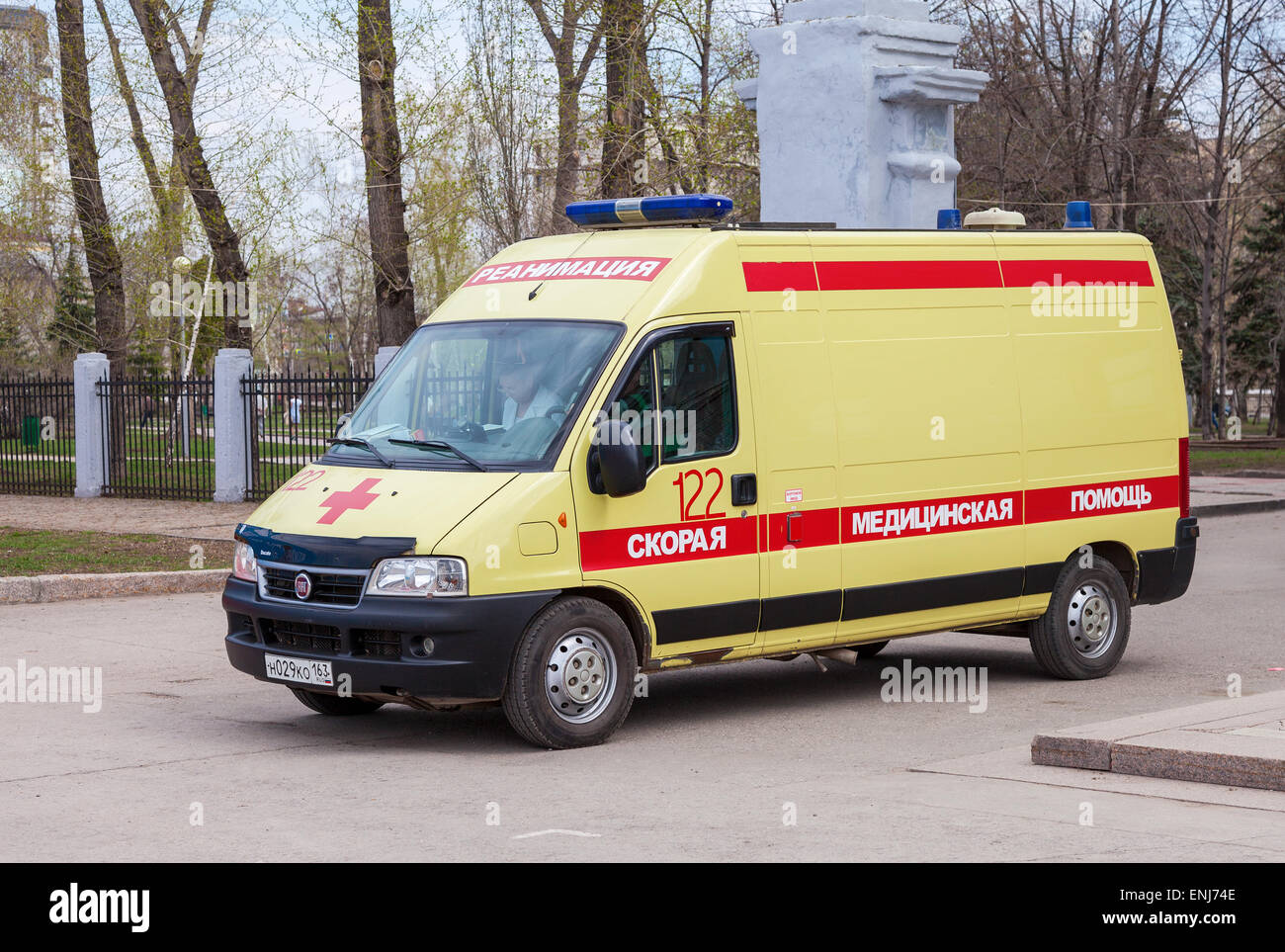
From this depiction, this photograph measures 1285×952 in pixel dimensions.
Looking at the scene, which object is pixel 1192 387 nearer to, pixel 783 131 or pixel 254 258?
pixel 254 258

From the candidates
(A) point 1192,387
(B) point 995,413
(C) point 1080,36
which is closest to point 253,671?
(B) point 995,413

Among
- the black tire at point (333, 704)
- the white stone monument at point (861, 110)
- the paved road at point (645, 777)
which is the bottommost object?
the paved road at point (645, 777)

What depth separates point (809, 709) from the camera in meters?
9.62

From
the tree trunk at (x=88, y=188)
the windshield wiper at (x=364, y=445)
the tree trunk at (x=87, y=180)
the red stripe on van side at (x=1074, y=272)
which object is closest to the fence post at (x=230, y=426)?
the tree trunk at (x=87, y=180)

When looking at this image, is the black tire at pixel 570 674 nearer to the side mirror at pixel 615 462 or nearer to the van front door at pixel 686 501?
the van front door at pixel 686 501

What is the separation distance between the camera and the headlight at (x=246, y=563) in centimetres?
872

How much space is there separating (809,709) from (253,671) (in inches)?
Result: 121

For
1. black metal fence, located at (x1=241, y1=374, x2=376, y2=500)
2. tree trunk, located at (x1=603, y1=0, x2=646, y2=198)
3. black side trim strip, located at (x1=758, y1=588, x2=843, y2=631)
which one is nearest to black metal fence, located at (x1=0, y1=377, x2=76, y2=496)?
black metal fence, located at (x1=241, y1=374, x2=376, y2=500)

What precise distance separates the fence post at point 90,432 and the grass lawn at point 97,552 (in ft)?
19.3

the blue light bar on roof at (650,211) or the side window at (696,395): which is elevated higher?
the blue light bar on roof at (650,211)

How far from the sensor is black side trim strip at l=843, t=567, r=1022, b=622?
945 cm

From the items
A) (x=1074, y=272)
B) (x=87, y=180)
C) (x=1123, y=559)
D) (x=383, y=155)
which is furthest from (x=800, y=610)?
(x=87, y=180)

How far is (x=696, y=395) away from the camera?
8.81m
